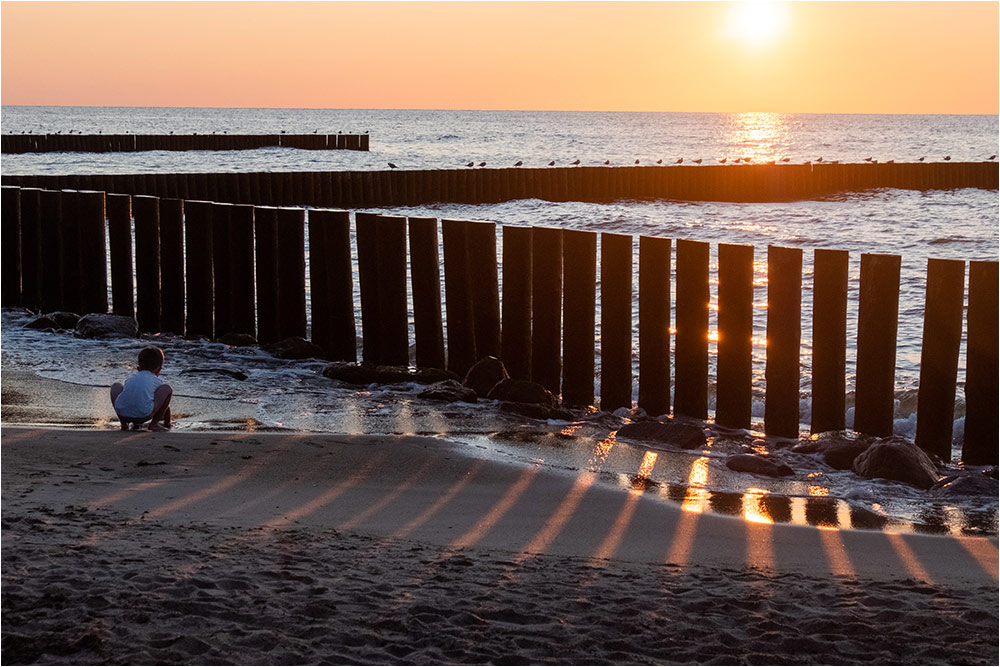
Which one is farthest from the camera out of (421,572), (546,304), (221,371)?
(221,371)

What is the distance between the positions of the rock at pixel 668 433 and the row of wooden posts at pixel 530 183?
15.9 meters

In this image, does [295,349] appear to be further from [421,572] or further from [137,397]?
Result: [421,572]

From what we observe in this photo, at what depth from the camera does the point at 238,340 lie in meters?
10.0

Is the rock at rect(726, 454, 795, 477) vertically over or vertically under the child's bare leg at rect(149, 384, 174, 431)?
under

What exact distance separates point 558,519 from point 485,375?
316cm

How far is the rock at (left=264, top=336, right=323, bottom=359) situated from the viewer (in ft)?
31.4

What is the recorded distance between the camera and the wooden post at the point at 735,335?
24.9ft

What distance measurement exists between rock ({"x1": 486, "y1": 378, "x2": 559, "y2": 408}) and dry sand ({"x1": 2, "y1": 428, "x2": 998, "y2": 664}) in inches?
72.1

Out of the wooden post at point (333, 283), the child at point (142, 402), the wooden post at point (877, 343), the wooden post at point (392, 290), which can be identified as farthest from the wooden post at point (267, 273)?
the wooden post at point (877, 343)

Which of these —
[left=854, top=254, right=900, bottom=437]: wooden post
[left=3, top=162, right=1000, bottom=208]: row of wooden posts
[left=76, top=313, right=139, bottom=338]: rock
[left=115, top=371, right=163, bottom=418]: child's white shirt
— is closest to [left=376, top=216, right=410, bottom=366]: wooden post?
[left=76, top=313, right=139, bottom=338]: rock

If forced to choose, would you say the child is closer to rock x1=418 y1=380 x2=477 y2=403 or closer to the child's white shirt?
the child's white shirt

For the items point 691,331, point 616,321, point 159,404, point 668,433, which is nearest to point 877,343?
point 691,331

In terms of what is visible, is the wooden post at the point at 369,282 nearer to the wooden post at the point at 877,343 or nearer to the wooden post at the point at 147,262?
the wooden post at the point at 147,262

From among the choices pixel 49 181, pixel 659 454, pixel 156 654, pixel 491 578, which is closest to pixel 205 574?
pixel 156 654
